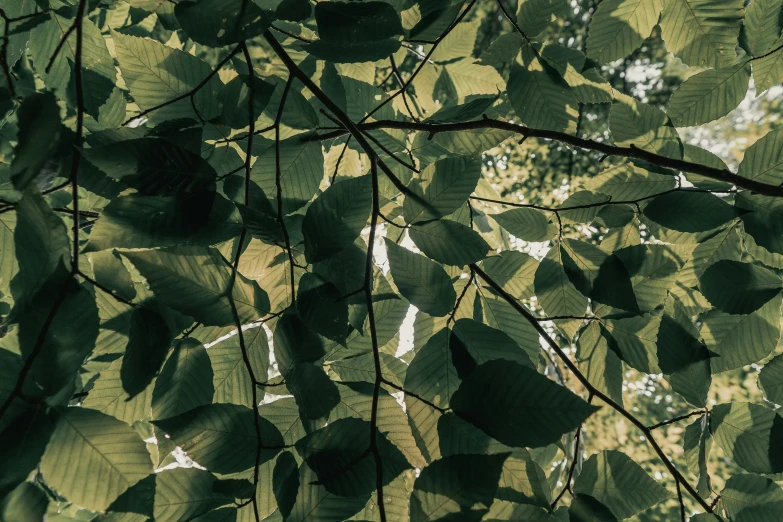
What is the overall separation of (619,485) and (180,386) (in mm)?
653

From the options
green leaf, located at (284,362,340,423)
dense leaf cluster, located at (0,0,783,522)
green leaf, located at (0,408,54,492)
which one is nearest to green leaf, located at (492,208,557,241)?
dense leaf cluster, located at (0,0,783,522)

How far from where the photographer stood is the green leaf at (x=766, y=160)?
834mm

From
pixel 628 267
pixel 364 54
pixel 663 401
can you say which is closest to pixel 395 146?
pixel 364 54

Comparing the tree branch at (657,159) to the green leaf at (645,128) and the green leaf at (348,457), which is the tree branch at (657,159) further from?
the green leaf at (348,457)

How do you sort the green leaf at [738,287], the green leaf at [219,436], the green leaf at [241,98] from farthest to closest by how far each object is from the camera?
1. the green leaf at [738,287]
2. the green leaf at [241,98]
3. the green leaf at [219,436]

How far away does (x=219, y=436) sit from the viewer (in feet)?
1.93

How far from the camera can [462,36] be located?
1263 millimetres

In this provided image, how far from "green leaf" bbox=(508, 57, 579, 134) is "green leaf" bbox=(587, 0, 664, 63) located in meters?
0.14

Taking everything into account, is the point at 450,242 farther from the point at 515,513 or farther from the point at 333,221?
the point at 515,513

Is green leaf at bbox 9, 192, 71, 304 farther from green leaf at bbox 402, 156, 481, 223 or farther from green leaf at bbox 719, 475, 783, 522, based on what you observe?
green leaf at bbox 719, 475, 783, 522

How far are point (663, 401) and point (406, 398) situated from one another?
817cm

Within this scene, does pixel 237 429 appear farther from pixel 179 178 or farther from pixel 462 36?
pixel 462 36

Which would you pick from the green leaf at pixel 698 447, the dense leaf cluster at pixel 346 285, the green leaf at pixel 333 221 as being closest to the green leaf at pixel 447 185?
the dense leaf cluster at pixel 346 285

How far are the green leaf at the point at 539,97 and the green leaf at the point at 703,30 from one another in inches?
8.0
